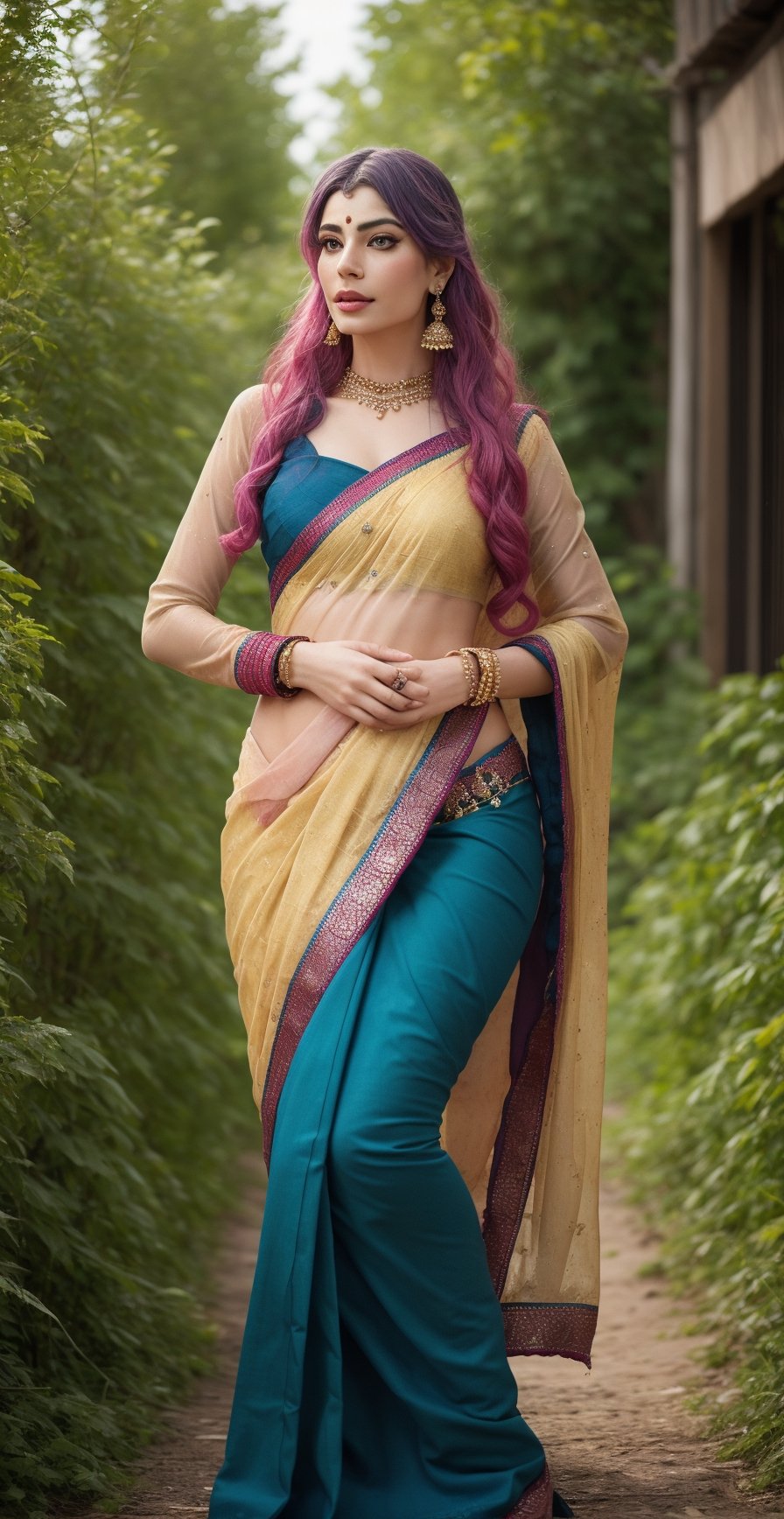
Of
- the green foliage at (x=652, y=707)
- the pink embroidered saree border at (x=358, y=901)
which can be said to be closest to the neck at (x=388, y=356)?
the pink embroidered saree border at (x=358, y=901)

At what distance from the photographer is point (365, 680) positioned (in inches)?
102

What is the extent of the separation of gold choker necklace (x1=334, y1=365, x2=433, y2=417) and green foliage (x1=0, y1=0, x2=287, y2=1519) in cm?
52

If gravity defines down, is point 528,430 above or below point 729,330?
below

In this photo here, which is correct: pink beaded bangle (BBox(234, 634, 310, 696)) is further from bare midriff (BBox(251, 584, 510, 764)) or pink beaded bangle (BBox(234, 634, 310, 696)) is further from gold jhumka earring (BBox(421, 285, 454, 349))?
gold jhumka earring (BBox(421, 285, 454, 349))

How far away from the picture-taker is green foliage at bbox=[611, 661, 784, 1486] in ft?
11.3

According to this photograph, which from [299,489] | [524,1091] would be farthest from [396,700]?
[524,1091]

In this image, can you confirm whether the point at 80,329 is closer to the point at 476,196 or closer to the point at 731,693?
the point at 731,693

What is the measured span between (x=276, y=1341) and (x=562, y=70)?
7.00m

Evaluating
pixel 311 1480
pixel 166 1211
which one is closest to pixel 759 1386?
pixel 311 1480

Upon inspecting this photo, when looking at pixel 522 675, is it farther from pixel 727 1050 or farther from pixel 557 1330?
pixel 727 1050

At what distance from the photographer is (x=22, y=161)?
2.96 m

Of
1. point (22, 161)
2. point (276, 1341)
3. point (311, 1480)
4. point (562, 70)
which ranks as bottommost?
point (311, 1480)

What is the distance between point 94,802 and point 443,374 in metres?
1.23

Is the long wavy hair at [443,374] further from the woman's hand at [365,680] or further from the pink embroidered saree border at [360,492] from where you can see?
the woman's hand at [365,680]
